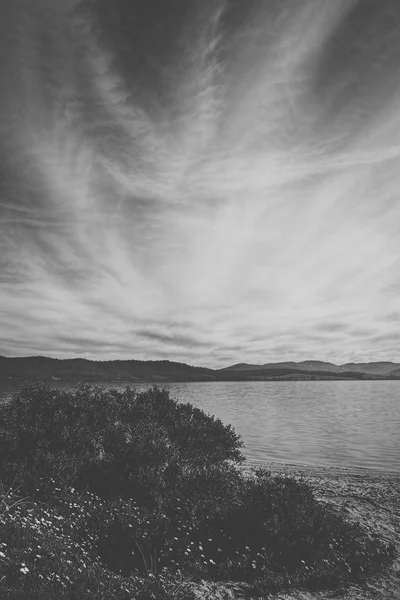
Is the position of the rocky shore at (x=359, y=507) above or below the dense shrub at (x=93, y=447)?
below

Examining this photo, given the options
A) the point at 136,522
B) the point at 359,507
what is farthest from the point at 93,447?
the point at 359,507

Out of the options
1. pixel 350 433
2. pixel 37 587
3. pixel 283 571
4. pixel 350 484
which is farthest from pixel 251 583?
pixel 350 433

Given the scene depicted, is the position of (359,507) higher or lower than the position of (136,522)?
lower

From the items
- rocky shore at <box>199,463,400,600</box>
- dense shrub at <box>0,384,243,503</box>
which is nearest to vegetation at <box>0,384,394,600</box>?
dense shrub at <box>0,384,243,503</box>

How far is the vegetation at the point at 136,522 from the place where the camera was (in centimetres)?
751

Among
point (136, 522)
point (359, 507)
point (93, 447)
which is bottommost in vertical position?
point (359, 507)

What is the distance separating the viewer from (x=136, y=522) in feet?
33.2

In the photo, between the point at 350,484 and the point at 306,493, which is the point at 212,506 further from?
the point at 350,484

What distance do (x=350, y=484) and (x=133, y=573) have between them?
1289cm

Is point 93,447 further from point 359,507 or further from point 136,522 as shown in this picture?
point 359,507

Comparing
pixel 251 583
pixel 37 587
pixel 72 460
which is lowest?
pixel 251 583

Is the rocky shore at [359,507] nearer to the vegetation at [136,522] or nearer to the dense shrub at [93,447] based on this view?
the vegetation at [136,522]

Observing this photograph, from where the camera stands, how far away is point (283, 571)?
348 inches

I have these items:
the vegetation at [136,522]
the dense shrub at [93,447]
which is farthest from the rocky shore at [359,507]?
the dense shrub at [93,447]
